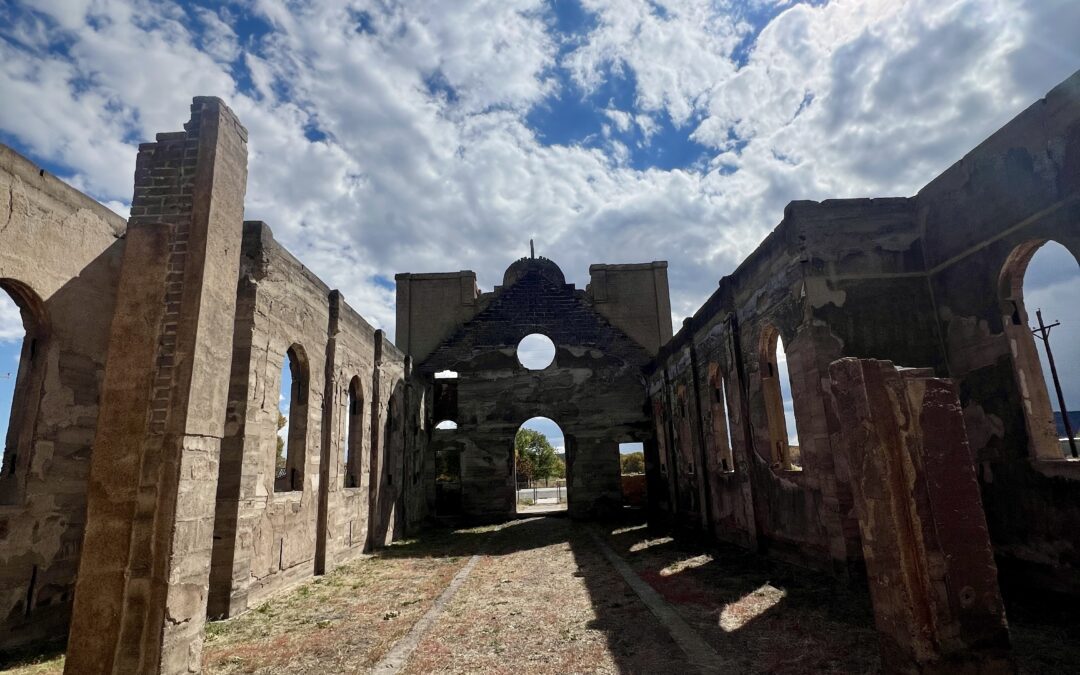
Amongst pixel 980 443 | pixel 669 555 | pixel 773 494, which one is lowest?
pixel 669 555

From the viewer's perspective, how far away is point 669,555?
37.2ft

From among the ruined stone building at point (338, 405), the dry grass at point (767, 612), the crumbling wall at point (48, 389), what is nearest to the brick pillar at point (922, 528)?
the ruined stone building at point (338, 405)

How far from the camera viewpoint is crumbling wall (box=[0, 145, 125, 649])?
5.80 metres

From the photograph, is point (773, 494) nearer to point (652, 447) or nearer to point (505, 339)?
point (652, 447)

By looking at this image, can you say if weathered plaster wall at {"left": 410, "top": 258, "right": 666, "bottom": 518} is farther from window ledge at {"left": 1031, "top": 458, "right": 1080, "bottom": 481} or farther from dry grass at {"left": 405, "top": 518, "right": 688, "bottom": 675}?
window ledge at {"left": 1031, "top": 458, "right": 1080, "bottom": 481}

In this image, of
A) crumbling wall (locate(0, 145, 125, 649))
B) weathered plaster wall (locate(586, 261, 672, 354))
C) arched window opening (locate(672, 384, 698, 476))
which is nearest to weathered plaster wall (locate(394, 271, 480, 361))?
weathered plaster wall (locate(586, 261, 672, 354))

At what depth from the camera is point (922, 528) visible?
13.1 feet

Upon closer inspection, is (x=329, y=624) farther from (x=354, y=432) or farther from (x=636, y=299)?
(x=636, y=299)

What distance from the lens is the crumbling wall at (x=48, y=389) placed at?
5.80 metres

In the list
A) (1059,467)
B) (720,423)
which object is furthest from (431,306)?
(1059,467)

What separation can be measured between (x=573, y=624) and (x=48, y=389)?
6.43 meters

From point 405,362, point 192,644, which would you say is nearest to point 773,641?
point 192,644

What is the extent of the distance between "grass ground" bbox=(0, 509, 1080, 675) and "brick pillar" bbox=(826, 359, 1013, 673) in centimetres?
93

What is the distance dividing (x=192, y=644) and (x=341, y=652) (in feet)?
4.42
